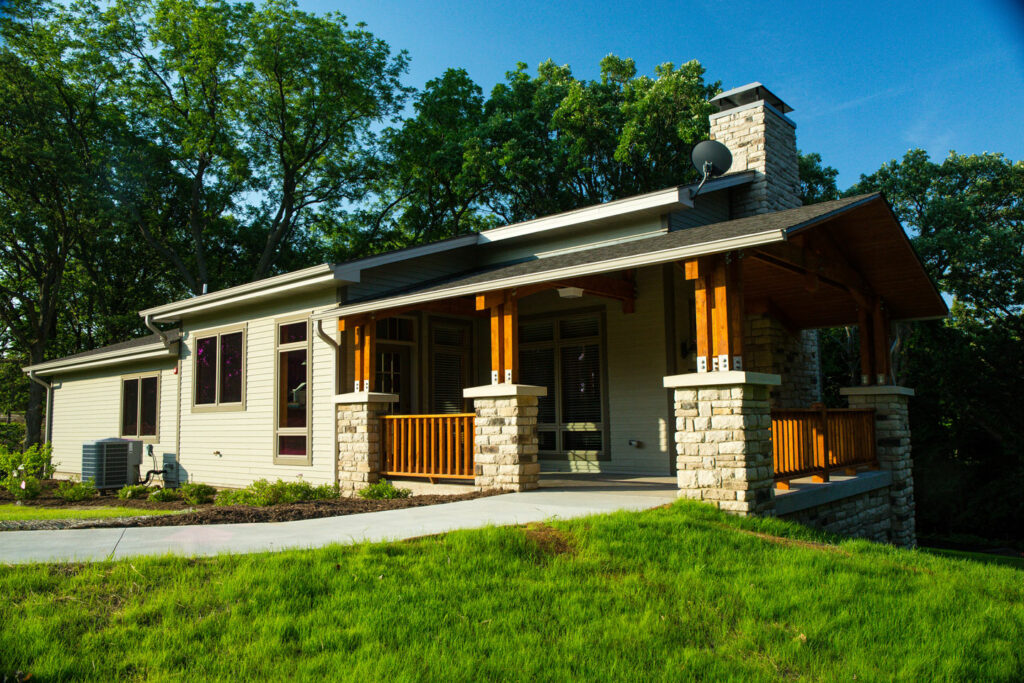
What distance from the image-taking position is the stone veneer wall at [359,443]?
10008mm

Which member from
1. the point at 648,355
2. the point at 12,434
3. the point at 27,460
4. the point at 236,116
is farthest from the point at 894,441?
the point at 12,434

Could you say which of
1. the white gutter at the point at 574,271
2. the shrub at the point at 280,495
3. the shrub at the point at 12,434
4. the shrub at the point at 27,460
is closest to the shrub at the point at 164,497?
the shrub at the point at 280,495

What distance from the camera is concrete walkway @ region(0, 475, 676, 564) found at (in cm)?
499

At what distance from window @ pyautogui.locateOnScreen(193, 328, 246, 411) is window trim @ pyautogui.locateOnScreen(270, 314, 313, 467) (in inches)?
38.6

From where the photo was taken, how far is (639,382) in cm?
1048

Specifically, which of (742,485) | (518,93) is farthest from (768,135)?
(518,93)

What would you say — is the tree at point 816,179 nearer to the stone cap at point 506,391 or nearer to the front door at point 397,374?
the front door at point 397,374

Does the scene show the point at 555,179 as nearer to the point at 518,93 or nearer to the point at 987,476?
the point at 518,93

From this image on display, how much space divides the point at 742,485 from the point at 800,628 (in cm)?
250

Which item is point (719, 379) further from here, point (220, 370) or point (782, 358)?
point (220, 370)

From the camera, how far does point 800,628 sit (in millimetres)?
4070

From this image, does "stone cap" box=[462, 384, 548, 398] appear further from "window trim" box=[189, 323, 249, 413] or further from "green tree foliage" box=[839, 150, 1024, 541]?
"green tree foliage" box=[839, 150, 1024, 541]

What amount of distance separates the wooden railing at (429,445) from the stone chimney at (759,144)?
20.7ft

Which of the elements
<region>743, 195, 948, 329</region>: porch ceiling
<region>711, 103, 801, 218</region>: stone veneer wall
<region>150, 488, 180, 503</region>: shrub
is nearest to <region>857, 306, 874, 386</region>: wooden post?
<region>743, 195, 948, 329</region>: porch ceiling
